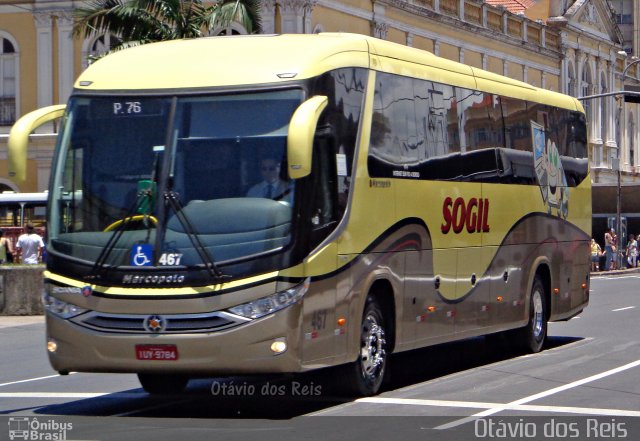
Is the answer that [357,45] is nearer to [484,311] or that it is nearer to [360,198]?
[360,198]

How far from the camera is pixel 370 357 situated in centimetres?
1359

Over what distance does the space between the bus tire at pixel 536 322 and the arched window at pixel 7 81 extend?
28385 millimetres

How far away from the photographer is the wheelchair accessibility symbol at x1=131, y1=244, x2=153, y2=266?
11.9m

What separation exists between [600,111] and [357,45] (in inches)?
2352

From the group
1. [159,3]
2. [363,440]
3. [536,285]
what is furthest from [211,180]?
[159,3]

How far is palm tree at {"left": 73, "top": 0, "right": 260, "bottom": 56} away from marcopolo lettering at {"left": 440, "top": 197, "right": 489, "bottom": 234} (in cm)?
1233

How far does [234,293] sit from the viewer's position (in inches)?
462

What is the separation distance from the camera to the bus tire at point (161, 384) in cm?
1408

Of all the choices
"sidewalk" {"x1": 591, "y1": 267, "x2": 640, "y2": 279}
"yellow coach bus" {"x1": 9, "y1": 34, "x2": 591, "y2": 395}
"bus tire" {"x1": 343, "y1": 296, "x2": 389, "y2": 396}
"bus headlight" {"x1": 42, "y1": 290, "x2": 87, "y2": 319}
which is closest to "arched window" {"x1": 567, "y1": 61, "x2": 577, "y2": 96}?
"sidewalk" {"x1": 591, "y1": 267, "x2": 640, "y2": 279}

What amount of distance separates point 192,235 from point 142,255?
0.49m

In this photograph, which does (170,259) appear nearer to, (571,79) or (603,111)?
(571,79)

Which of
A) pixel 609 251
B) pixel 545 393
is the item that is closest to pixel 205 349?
pixel 545 393

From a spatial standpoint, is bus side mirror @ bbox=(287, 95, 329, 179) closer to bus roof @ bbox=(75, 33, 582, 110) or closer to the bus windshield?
the bus windshield

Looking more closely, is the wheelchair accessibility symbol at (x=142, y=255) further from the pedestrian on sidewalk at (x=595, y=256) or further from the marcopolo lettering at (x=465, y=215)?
the pedestrian on sidewalk at (x=595, y=256)
